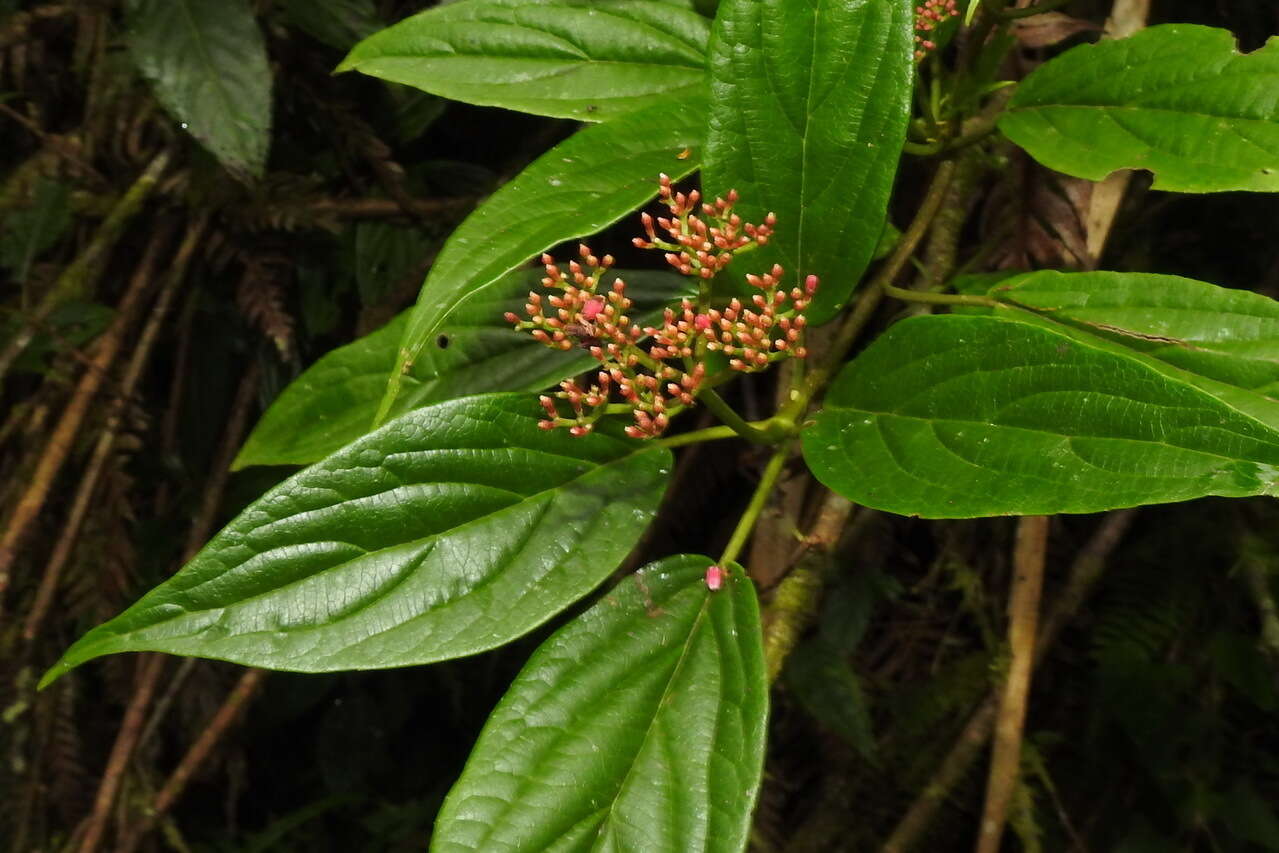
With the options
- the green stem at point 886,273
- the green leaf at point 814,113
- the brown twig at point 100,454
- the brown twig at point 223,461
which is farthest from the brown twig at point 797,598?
the brown twig at point 100,454

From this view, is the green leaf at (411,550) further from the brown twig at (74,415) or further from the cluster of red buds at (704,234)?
the brown twig at (74,415)

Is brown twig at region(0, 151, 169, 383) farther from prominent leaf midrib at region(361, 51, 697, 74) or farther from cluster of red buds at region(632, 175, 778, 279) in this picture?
cluster of red buds at region(632, 175, 778, 279)

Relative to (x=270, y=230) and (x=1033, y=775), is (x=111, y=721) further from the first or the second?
(x=1033, y=775)

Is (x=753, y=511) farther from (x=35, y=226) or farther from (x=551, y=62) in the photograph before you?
(x=35, y=226)

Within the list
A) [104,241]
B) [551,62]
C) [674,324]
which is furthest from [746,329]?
[104,241]

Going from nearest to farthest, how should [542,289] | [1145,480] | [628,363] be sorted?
[1145,480], [628,363], [542,289]

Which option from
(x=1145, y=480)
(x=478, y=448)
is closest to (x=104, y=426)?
(x=478, y=448)

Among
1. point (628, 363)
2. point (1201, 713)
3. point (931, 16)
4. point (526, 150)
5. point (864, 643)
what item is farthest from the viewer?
point (864, 643)
